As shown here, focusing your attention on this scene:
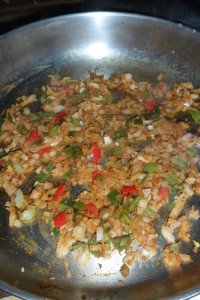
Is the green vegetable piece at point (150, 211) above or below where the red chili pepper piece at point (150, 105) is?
below

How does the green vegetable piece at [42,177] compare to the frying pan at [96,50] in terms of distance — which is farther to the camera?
the frying pan at [96,50]

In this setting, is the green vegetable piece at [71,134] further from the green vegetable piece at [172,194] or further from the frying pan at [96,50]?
the green vegetable piece at [172,194]

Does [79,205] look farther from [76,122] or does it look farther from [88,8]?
[88,8]

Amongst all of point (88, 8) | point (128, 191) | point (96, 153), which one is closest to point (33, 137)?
point (96, 153)

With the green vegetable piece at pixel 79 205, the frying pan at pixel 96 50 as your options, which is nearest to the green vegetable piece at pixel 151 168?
the frying pan at pixel 96 50

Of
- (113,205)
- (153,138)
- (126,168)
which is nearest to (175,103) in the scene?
(153,138)

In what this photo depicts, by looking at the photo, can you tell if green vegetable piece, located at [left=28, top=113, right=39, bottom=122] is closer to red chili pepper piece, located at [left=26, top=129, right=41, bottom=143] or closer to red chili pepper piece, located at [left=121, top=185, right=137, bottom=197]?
red chili pepper piece, located at [left=26, top=129, right=41, bottom=143]
